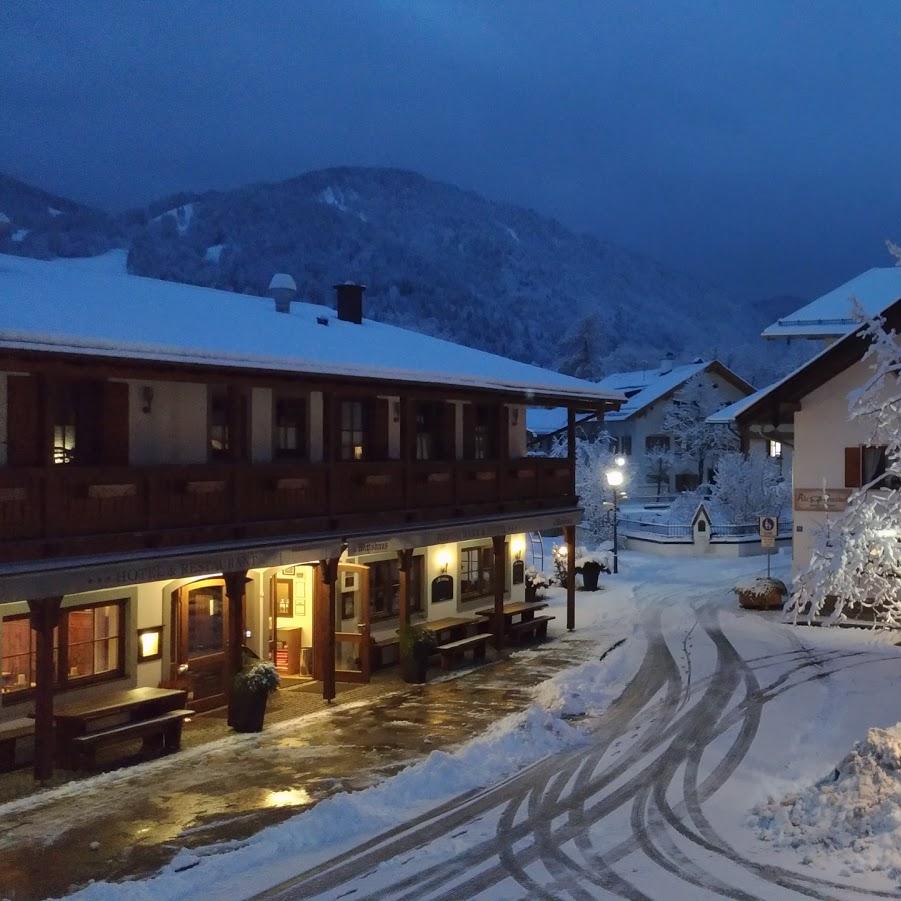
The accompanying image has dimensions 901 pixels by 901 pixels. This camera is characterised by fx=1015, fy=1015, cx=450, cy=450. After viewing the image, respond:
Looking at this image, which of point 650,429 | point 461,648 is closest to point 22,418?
point 461,648

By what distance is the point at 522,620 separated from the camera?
77.6ft

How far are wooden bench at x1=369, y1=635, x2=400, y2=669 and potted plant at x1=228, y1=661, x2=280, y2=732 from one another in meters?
4.41

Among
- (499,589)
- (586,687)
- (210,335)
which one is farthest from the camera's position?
(499,589)

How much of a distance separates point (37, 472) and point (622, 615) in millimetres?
16998

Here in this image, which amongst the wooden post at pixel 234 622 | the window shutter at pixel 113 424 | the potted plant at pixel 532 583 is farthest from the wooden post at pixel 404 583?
the potted plant at pixel 532 583

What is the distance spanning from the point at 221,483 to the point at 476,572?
32.6ft

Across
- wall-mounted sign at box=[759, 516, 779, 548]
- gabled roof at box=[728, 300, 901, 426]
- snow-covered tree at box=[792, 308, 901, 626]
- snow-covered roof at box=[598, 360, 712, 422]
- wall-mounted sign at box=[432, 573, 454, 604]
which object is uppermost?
snow-covered roof at box=[598, 360, 712, 422]

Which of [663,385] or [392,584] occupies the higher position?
[663,385]

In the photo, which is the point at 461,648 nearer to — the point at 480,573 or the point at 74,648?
the point at 480,573

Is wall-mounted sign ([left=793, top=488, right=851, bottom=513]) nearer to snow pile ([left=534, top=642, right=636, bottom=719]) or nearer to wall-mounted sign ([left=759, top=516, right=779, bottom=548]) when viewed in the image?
wall-mounted sign ([left=759, top=516, right=779, bottom=548])

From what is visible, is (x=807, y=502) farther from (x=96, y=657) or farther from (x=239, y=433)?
(x=96, y=657)

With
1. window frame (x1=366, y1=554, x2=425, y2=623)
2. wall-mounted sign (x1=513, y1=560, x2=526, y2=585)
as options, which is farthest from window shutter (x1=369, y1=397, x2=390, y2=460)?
wall-mounted sign (x1=513, y1=560, x2=526, y2=585)

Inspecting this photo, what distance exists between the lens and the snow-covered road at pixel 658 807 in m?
9.30

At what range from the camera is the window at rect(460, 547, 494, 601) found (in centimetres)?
2292
